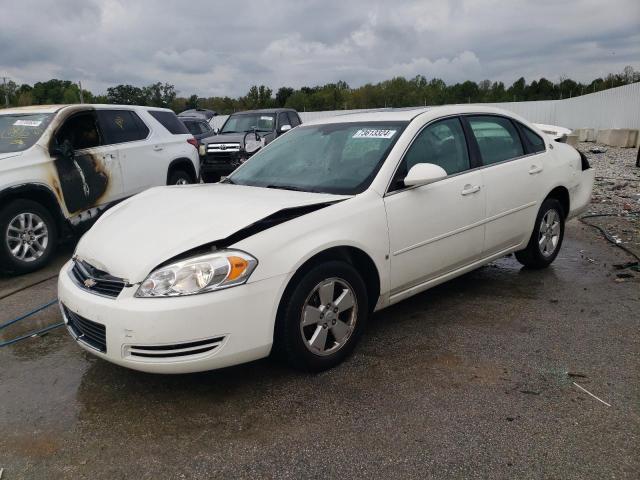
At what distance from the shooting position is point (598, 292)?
484cm

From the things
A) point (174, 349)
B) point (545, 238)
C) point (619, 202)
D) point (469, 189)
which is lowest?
point (619, 202)

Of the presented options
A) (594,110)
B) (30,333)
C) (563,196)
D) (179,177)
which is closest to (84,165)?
(179,177)

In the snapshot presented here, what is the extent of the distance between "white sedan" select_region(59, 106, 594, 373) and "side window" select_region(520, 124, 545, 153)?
0.16ft

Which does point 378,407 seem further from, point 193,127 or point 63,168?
point 193,127

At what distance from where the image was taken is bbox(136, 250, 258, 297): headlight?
2.91 metres

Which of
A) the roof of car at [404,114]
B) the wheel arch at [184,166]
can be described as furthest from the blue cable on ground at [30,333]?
the wheel arch at [184,166]

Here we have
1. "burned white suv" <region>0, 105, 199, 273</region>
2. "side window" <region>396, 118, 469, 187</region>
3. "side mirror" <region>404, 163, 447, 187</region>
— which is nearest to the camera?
"side mirror" <region>404, 163, 447, 187</region>

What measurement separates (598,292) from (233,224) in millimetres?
3467

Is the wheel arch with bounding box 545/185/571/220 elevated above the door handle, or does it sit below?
below

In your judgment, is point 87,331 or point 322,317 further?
point 322,317

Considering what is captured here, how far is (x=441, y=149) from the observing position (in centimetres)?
427

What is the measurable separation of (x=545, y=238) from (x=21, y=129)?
19.5 feet

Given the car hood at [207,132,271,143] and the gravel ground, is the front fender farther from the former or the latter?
the car hood at [207,132,271,143]

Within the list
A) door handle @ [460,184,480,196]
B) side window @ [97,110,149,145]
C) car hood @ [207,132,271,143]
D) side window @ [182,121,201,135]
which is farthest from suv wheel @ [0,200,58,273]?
side window @ [182,121,201,135]
